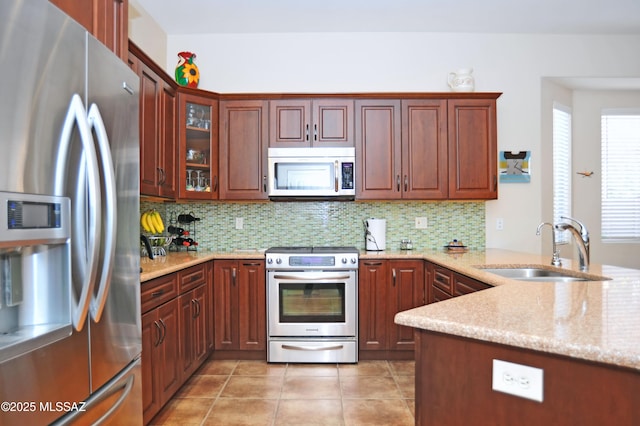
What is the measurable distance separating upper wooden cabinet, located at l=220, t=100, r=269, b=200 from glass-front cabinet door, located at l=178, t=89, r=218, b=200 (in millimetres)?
72

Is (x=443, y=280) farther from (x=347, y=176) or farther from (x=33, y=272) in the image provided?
(x=33, y=272)

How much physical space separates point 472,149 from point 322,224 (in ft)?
5.01

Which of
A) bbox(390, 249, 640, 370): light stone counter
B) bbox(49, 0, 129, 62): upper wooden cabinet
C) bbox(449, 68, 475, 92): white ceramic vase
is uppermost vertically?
bbox(449, 68, 475, 92): white ceramic vase

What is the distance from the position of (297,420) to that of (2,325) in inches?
66.9

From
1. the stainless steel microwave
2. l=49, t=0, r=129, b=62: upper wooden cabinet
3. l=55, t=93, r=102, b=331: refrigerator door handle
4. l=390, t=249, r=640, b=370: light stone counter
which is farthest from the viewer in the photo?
the stainless steel microwave

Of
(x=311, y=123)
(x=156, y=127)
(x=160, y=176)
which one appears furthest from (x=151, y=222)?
(x=311, y=123)

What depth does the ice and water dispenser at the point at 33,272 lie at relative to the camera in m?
0.92

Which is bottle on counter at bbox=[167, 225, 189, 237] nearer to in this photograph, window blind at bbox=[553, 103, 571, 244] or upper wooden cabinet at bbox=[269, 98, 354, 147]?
upper wooden cabinet at bbox=[269, 98, 354, 147]

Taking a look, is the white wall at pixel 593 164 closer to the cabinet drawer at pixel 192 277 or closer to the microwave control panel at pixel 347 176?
the microwave control panel at pixel 347 176

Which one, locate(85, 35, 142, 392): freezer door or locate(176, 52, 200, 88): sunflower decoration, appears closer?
locate(85, 35, 142, 392): freezer door

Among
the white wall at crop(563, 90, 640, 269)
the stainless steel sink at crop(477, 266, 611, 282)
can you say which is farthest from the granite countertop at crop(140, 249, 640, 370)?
the white wall at crop(563, 90, 640, 269)

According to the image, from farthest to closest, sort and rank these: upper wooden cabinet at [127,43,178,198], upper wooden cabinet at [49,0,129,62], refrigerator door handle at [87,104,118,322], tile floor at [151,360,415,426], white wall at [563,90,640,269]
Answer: white wall at [563,90,640,269], upper wooden cabinet at [127,43,178,198], tile floor at [151,360,415,426], upper wooden cabinet at [49,0,129,62], refrigerator door handle at [87,104,118,322]

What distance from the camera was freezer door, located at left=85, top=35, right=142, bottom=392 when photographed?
125cm

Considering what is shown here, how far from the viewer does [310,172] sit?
10.8 feet
